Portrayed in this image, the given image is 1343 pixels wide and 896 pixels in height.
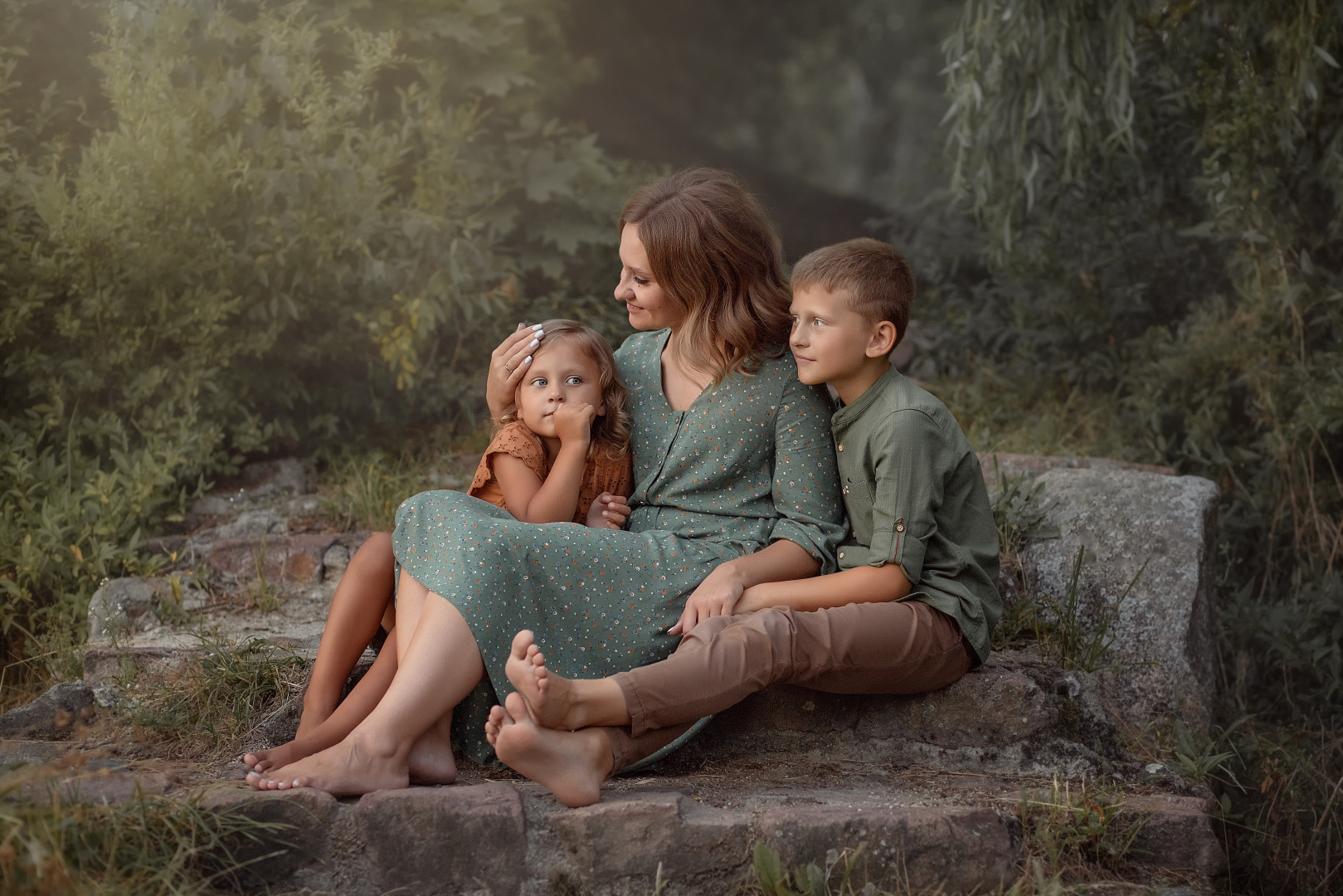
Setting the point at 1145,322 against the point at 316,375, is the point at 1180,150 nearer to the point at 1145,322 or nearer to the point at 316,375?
the point at 1145,322

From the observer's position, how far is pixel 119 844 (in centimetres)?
176


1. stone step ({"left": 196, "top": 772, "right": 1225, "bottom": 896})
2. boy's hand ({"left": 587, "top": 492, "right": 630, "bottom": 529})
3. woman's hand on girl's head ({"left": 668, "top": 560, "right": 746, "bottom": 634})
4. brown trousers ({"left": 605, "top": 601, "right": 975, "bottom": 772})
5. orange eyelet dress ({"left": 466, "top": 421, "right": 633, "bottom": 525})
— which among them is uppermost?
orange eyelet dress ({"left": 466, "top": 421, "right": 633, "bottom": 525})

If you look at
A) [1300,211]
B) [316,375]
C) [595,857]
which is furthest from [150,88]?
[1300,211]

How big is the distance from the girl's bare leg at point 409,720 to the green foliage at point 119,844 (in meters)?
0.13

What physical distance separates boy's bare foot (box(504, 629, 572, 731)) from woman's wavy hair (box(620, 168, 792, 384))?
0.90 metres

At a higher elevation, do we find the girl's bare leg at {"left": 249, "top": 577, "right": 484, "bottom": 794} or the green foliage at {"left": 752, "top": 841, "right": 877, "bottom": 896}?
the girl's bare leg at {"left": 249, "top": 577, "right": 484, "bottom": 794}

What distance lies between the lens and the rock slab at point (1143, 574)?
2.90 metres

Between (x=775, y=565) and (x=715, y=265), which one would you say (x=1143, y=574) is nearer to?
(x=775, y=565)

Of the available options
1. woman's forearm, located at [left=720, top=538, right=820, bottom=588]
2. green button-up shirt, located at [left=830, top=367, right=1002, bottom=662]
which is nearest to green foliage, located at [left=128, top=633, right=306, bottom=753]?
woman's forearm, located at [left=720, top=538, right=820, bottom=588]

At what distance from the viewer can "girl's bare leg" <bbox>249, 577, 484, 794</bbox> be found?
201cm

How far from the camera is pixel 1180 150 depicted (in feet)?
16.5

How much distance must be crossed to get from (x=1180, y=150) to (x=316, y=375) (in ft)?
12.5

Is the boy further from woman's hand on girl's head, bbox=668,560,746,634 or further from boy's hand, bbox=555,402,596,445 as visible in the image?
boy's hand, bbox=555,402,596,445

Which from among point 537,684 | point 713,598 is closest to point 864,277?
point 713,598
